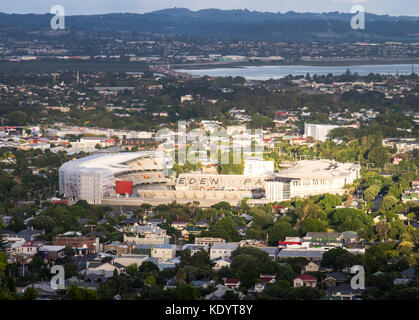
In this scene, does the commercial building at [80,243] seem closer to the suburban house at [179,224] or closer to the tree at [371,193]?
the suburban house at [179,224]

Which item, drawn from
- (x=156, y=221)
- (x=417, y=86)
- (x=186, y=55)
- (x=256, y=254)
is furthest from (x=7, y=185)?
(x=186, y=55)

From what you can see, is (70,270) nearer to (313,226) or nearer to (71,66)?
(313,226)

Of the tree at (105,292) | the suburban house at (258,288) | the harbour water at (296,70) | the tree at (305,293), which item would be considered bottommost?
the harbour water at (296,70)

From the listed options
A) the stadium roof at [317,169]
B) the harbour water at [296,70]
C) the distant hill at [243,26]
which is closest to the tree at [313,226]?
the stadium roof at [317,169]

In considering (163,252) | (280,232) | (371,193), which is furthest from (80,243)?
(371,193)

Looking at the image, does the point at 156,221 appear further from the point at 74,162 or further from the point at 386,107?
the point at 386,107

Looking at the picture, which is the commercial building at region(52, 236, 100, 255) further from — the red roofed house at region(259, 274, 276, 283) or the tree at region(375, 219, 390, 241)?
the tree at region(375, 219, 390, 241)
